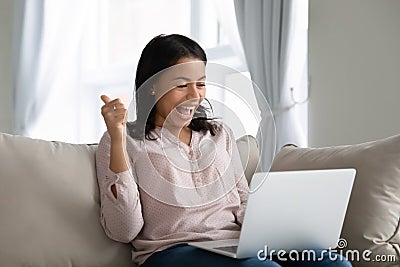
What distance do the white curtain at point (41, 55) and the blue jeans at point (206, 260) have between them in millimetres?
2162

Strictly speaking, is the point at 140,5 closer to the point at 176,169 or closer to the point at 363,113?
the point at 363,113

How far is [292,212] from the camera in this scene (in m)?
1.59

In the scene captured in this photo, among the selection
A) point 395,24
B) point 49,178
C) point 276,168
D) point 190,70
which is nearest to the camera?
point 190,70

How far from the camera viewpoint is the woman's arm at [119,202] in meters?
1.80

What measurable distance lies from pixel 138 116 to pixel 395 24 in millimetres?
1330

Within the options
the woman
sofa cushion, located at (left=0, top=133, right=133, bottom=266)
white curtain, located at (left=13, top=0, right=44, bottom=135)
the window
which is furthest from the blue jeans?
white curtain, located at (left=13, top=0, right=44, bottom=135)

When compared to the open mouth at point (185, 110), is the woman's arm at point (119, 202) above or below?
below

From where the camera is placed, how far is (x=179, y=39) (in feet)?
6.23

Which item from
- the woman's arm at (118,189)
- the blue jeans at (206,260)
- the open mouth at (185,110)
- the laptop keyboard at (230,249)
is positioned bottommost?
the blue jeans at (206,260)

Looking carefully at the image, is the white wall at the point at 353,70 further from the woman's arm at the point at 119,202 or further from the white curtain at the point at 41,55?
the white curtain at the point at 41,55

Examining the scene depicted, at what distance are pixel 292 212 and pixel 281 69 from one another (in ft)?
4.43

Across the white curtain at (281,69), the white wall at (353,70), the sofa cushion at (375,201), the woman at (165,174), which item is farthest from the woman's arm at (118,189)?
the white wall at (353,70)

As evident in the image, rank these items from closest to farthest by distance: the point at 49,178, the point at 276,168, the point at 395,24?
the point at 49,178, the point at 276,168, the point at 395,24

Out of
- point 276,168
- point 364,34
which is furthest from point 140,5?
point 276,168
